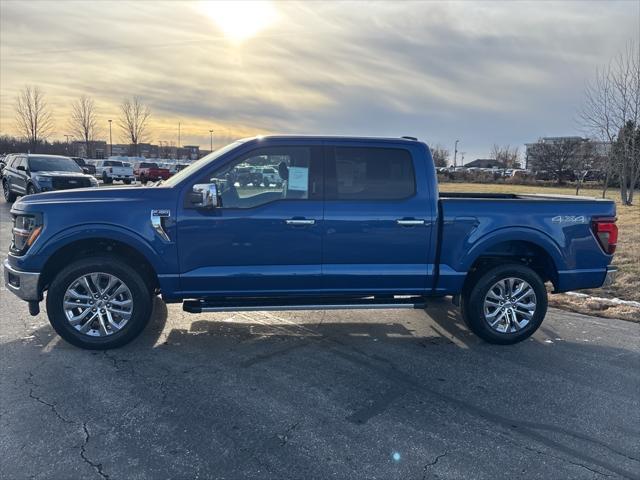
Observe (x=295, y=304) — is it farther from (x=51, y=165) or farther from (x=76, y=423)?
(x=51, y=165)

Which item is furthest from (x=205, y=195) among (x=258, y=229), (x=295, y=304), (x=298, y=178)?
(x=295, y=304)

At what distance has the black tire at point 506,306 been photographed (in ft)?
16.1

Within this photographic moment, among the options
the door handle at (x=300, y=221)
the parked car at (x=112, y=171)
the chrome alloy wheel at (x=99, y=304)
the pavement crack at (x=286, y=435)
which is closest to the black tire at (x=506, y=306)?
the door handle at (x=300, y=221)

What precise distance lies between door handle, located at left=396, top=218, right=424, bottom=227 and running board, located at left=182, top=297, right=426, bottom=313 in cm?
80

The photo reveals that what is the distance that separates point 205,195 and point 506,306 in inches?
128

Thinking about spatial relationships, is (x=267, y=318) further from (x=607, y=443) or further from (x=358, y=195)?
(x=607, y=443)

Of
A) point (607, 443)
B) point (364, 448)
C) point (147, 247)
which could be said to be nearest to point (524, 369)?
point (607, 443)

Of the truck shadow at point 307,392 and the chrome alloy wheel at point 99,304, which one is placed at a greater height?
the chrome alloy wheel at point 99,304

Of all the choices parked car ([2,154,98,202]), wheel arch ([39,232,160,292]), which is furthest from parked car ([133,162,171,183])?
wheel arch ([39,232,160,292])

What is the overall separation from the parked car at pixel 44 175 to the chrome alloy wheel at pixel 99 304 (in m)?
12.6

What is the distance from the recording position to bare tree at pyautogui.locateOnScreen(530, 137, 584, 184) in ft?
161

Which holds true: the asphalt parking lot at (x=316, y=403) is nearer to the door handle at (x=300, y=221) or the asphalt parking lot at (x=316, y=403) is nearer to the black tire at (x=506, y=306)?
the black tire at (x=506, y=306)

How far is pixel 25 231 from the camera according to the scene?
14.5 feet

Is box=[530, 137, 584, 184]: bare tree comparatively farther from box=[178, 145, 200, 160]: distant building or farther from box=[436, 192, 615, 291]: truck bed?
box=[178, 145, 200, 160]: distant building
